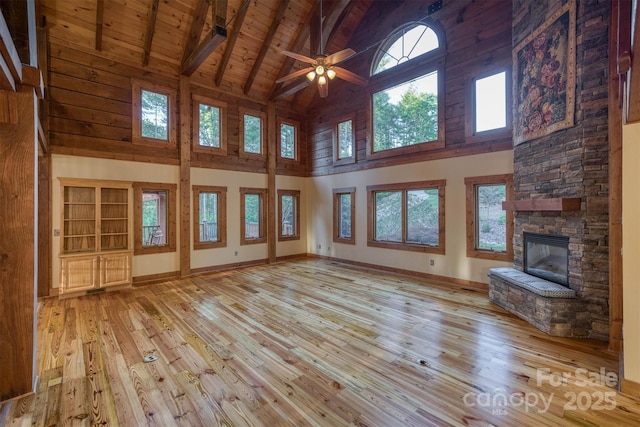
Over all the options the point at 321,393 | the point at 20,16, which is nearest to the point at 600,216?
the point at 321,393

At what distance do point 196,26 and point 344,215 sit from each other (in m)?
5.79

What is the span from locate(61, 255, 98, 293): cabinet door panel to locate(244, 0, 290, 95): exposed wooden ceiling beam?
Result: 556 centimetres

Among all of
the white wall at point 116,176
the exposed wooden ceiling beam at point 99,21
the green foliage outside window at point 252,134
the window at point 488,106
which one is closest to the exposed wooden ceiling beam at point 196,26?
the exposed wooden ceiling beam at point 99,21

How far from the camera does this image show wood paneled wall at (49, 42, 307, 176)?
5309 mm

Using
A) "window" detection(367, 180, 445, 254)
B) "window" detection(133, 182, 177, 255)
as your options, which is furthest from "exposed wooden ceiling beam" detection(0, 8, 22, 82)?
"window" detection(367, 180, 445, 254)

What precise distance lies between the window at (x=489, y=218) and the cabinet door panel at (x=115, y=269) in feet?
22.9

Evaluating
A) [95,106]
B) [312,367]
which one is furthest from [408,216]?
[95,106]

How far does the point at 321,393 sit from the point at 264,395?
484 mm

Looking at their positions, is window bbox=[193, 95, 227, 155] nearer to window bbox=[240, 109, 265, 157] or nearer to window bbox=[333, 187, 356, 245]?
window bbox=[240, 109, 265, 157]

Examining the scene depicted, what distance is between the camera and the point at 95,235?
218 inches

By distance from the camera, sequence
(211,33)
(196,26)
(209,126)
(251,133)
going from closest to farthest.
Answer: (211,33) → (196,26) → (209,126) → (251,133)

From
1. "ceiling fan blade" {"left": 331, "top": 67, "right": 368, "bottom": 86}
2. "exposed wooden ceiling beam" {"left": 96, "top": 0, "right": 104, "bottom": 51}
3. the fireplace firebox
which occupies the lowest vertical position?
the fireplace firebox

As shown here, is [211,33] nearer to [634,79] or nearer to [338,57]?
[338,57]

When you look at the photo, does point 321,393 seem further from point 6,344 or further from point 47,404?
point 6,344
